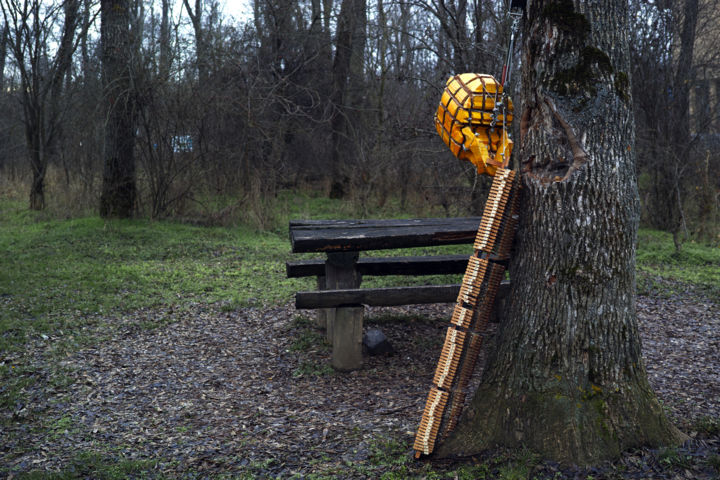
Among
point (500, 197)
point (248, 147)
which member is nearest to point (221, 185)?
point (248, 147)

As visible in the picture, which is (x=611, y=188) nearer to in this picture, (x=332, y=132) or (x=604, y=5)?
(x=604, y=5)

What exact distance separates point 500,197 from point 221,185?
9273 mm

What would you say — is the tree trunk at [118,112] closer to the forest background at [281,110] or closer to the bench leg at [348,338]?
the forest background at [281,110]

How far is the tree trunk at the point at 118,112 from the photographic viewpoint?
1041cm

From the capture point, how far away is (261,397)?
425 centimetres

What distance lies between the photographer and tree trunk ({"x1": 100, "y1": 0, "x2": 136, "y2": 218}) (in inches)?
410

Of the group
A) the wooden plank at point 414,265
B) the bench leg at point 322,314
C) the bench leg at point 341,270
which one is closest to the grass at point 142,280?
the bench leg at point 322,314

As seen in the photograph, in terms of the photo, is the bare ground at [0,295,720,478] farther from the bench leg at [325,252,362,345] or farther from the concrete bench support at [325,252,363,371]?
the bench leg at [325,252,362,345]

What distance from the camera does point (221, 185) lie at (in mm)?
11750

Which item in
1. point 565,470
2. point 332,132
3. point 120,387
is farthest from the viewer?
point 332,132

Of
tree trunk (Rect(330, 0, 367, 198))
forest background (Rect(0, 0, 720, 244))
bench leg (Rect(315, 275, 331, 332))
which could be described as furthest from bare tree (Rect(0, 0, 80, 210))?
bench leg (Rect(315, 275, 331, 332))

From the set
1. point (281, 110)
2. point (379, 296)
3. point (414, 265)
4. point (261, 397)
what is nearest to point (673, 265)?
point (414, 265)

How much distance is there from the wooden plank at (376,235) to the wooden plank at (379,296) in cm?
32

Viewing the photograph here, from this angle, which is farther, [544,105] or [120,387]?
[120,387]
